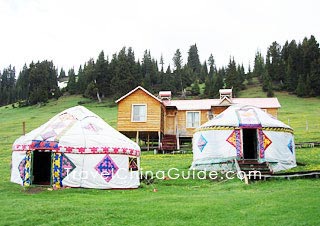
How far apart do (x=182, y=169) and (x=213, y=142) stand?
164 cm

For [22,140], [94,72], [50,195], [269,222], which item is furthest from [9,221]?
[94,72]

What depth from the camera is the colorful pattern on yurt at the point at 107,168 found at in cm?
1240

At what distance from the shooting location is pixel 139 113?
25.3 meters

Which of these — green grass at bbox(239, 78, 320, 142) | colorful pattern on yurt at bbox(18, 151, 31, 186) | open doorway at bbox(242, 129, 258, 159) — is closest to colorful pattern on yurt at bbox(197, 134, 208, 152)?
open doorway at bbox(242, 129, 258, 159)

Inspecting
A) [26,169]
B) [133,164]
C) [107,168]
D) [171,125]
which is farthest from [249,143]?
[26,169]

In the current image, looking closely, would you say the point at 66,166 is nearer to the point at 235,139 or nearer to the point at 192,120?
the point at 235,139

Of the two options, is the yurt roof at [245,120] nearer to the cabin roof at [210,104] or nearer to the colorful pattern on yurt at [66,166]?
the colorful pattern on yurt at [66,166]

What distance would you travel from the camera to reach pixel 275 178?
12.9m

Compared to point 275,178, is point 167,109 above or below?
above

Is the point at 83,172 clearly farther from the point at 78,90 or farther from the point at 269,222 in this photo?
the point at 78,90

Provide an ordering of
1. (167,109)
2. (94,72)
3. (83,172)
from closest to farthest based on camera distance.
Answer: (83,172) < (167,109) < (94,72)

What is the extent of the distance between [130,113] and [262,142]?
1123cm

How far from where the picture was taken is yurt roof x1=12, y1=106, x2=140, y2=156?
1229 centimetres

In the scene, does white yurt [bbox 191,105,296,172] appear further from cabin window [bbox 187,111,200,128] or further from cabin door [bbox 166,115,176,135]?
cabin door [bbox 166,115,176,135]
